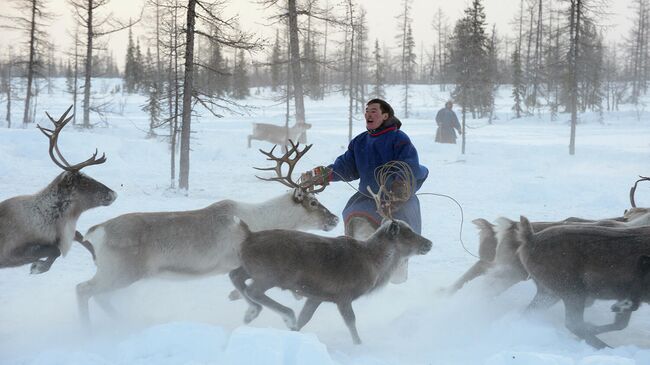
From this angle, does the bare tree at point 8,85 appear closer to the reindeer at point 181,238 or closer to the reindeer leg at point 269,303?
the reindeer at point 181,238

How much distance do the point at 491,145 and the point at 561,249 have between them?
19.6 metres

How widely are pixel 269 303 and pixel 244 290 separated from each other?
0.34 m

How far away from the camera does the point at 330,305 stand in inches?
245

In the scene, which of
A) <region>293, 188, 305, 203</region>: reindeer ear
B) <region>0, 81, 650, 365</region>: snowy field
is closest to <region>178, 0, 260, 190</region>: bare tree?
<region>0, 81, 650, 365</region>: snowy field

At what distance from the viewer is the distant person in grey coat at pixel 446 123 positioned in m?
24.3

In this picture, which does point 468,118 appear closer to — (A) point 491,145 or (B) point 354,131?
(B) point 354,131

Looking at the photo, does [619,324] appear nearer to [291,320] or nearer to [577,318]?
[577,318]

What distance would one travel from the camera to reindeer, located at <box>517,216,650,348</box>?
487 cm

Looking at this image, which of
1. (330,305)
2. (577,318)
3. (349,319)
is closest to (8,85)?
(330,305)

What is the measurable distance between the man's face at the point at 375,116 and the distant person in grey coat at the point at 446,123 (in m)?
18.6

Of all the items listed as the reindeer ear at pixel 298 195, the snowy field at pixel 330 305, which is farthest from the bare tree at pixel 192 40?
the reindeer ear at pixel 298 195

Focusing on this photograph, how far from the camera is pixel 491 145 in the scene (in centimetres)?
2386

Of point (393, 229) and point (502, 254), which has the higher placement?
point (393, 229)

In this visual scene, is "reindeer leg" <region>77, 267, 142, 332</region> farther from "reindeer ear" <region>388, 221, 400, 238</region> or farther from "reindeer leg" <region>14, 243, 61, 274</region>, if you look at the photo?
"reindeer ear" <region>388, 221, 400, 238</region>
